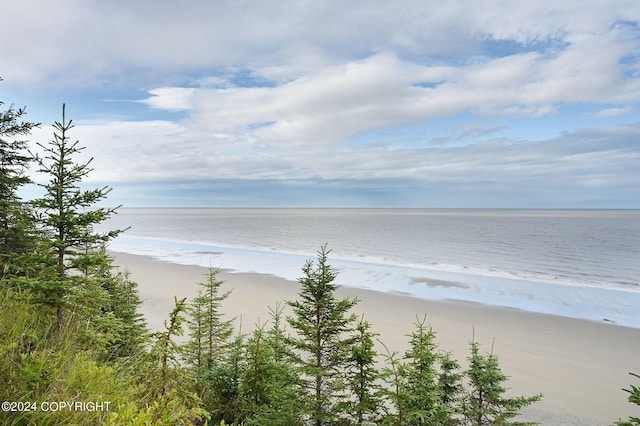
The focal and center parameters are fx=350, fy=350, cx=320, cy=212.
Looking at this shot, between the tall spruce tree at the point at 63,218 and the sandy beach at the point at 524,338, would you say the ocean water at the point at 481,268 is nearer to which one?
the sandy beach at the point at 524,338

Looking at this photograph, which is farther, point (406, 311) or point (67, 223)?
point (406, 311)

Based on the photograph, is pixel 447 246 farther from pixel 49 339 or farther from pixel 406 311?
pixel 49 339

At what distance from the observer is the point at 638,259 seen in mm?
39156

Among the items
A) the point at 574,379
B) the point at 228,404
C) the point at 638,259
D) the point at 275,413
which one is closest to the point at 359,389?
the point at 275,413

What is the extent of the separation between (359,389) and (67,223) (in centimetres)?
513

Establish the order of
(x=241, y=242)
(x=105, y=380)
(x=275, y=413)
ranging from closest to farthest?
(x=105, y=380) → (x=275, y=413) → (x=241, y=242)

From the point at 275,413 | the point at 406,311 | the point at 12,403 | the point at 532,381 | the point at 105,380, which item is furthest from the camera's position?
the point at 406,311

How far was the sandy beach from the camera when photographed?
11234 mm
